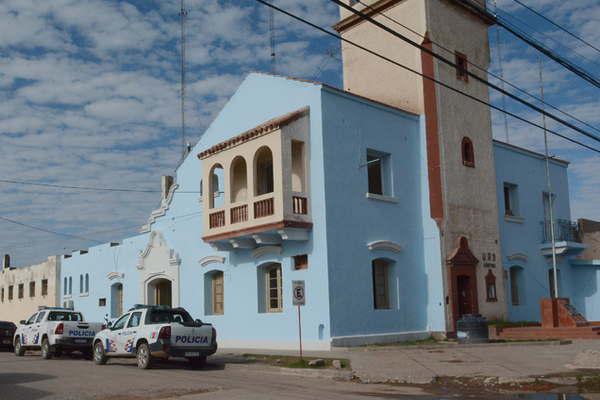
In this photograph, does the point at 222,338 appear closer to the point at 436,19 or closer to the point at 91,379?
the point at 91,379

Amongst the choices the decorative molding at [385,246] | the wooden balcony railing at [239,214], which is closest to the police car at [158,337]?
the wooden balcony railing at [239,214]

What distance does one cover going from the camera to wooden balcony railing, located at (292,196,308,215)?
824 inches

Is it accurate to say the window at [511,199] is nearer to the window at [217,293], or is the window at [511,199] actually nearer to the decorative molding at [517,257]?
the decorative molding at [517,257]

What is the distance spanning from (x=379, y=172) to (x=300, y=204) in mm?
3985

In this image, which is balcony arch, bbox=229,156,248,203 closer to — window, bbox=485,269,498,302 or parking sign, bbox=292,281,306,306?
parking sign, bbox=292,281,306,306

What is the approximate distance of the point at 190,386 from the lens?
44.0 ft

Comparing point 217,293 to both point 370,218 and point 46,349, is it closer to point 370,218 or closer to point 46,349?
point 46,349

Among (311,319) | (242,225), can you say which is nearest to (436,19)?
(242,225)

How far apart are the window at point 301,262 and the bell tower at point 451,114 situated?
5.12 meters

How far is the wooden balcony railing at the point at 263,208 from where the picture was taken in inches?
830

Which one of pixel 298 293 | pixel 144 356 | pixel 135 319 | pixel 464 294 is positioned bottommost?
pixel 144 356

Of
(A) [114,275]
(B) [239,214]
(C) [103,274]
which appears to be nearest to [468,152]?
(B) [239,214]

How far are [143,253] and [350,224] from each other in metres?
12.0

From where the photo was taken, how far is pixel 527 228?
2891 cm
